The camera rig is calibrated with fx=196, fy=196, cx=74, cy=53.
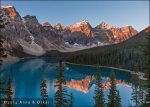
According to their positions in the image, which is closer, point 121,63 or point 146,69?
point 146,69

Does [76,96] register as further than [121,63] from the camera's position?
No

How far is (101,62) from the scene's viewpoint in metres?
196

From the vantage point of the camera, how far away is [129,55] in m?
184

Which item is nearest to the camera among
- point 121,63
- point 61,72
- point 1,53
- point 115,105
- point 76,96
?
point 1,53

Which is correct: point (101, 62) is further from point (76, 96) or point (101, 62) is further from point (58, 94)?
point (58, 94)

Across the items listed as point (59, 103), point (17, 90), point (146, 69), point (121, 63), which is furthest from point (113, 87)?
point (121, 63)

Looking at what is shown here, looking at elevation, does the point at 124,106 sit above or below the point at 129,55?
below

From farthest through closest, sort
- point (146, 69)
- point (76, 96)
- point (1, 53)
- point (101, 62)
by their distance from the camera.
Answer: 1. point (101, 62)
2. point (76, 96)
3. point (146, 69)
4. point (1, 53)

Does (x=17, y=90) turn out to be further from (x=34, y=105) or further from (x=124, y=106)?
(x=124, y=106)

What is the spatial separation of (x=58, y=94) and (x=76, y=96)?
160 feet

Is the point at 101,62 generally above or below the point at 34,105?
above

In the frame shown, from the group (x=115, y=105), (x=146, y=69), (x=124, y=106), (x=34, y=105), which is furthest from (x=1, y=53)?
(x=124, y=106)

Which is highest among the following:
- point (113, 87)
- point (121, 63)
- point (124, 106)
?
point (121, 63)

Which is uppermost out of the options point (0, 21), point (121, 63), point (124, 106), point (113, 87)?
point (121, 63)
